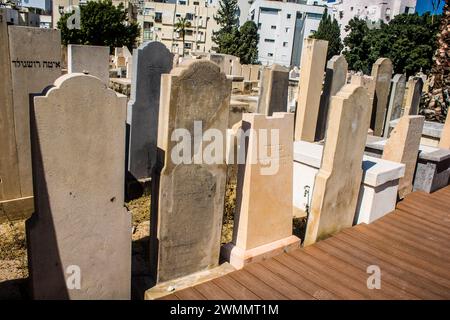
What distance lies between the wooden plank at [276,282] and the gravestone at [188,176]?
1.66 feet

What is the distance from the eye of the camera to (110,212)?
2.98 meters

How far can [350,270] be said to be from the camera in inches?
154

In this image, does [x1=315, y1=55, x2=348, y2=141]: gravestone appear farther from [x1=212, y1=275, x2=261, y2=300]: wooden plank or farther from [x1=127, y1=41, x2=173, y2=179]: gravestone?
[x1=212, y1=275, x2=261, y2=300]: wooden plank

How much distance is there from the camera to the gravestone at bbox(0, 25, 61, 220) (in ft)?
16.2

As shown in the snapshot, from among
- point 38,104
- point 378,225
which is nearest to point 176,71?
point 38,104

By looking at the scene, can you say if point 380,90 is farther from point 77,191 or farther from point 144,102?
point 77,191

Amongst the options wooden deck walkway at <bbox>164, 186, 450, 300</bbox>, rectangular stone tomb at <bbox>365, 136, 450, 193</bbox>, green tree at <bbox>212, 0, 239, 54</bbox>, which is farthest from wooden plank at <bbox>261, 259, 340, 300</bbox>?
green tree at <bbox>212, 0, 239, 54</bbox>

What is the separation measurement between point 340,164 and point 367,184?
766 mm

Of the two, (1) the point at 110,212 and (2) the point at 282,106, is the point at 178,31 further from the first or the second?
(1) the point at 110,212

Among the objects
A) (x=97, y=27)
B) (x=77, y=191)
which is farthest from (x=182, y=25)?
(x=77, y=191)

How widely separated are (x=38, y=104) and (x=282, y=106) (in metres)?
6.81

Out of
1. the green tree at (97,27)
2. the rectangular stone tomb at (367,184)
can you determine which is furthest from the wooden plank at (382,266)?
the green tree at (97,27)

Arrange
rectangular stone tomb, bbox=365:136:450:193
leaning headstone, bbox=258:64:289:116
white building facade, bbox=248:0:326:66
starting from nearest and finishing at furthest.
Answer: rectangular stone tomb, bbox=365:136:450:193 < leaning headstone, bbox=258:64:289:116 < white building facade, bbox=248:0:326:66

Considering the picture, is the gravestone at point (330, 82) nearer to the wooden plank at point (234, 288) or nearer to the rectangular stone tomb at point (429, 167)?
the rectangular stone tomb at point (429, 167)
